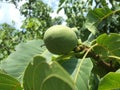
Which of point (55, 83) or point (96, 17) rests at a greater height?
point (55, 83)

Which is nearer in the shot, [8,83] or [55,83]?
[55,83]

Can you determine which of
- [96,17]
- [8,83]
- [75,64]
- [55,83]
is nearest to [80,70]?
[75,64]

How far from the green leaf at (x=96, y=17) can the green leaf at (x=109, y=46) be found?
39 centimetres

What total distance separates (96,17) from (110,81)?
78 centimetres

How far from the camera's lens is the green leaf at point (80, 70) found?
50.1 inches

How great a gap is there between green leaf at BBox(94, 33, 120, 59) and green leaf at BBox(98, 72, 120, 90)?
0.63 feet

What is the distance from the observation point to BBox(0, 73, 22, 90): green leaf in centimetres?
130

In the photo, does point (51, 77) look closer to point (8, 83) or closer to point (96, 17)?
point (8, 83)

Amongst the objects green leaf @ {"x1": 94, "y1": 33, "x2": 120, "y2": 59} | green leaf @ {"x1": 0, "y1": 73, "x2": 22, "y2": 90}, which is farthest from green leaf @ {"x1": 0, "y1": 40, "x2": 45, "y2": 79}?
green leaf @ {"x1": 94, "y1": 33, "x2": 120, "y2": 59}

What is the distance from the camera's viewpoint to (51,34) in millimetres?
1362

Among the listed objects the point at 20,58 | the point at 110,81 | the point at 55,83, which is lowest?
the point at 110,81

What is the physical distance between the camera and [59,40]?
1358 mm

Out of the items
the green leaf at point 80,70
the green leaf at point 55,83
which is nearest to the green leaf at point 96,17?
the green leaf at point 80,70

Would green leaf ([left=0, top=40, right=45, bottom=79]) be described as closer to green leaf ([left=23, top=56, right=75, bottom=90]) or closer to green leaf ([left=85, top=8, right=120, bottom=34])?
green leaf ([left=85, top=8, right=120, bottom=34])
